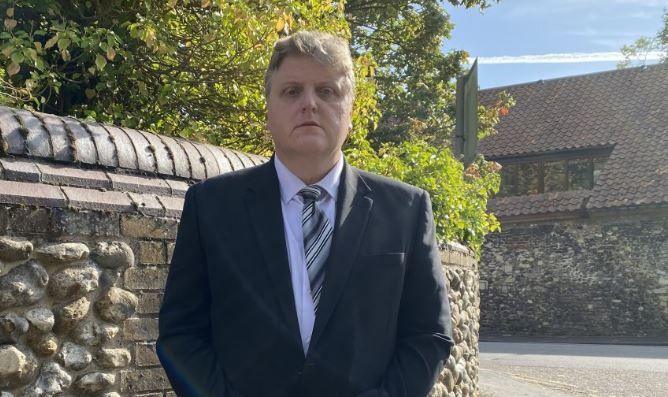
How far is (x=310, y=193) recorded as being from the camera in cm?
230

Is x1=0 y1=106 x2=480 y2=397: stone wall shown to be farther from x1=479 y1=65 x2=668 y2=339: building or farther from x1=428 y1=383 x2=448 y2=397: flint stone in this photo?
x1=479 y1=65 x2=668 y2=339: building

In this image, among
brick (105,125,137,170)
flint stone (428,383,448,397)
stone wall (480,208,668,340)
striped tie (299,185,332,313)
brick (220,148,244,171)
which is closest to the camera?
striped tie (299,185,332,313)

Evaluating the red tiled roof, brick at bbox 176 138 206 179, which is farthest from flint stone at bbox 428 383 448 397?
the red tiled roof

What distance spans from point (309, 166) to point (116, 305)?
138 cm

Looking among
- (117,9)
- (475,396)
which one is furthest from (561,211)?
(117,9)

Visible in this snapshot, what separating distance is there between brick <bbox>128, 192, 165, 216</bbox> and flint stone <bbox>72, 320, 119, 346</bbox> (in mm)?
515

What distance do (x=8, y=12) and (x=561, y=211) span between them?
18.5 metres

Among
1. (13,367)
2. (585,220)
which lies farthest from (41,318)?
(585,220)

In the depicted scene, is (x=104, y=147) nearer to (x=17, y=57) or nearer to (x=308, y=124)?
(x=17, y=57)

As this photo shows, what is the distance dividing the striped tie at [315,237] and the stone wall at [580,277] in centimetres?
1909

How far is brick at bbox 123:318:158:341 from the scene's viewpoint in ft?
10.8

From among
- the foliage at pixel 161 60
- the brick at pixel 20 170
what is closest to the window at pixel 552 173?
the foliage at pixel 161 60

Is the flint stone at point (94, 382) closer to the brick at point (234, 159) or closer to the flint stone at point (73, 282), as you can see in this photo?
the flint stone at point (73, 282)

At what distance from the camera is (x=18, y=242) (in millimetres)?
2934
